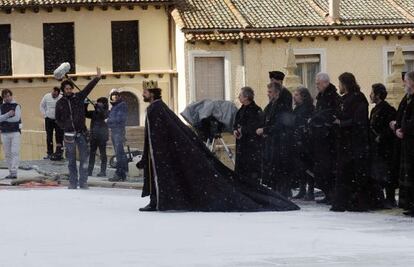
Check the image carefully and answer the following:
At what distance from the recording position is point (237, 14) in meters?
43.6

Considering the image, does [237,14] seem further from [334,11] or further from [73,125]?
[73,125]

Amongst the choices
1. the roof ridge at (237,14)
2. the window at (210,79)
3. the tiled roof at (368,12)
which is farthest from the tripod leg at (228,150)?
the tiled roof at (368,12)

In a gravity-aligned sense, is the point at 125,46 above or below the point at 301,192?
above

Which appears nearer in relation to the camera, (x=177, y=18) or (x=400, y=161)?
(x=400, y=161)

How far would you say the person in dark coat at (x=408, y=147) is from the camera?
15047 mm

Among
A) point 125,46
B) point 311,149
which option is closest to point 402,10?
point 125,46

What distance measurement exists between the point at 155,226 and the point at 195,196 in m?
2.04

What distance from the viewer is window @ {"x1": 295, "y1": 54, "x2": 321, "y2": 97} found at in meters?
44.8

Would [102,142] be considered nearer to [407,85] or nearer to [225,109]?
[225,109]

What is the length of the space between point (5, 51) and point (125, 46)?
4.50 metres

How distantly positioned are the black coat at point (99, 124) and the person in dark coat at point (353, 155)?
847 centimetres

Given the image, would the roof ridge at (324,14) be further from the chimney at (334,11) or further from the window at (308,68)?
the window at (308,68)

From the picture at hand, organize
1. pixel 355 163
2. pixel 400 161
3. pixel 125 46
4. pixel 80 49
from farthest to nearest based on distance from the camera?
pixel 125 46
pixel 80 49
pixel 355 163
pixel 400 161

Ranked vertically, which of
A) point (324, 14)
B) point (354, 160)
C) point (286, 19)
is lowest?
point (354, 160)
